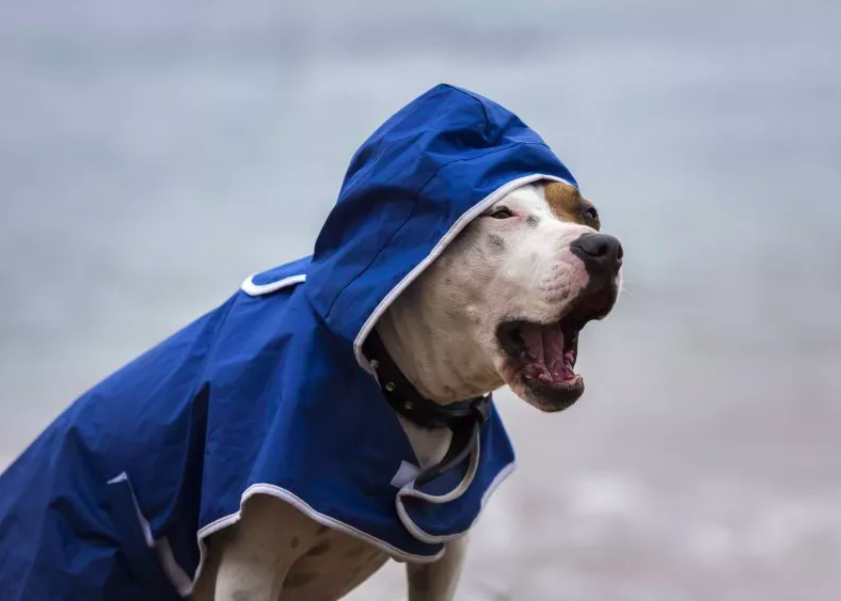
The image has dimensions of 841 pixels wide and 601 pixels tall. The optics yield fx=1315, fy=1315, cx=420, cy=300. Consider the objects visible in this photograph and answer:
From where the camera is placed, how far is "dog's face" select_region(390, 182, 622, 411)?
10.1 ft

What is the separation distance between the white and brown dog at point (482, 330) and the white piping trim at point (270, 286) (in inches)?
13.4

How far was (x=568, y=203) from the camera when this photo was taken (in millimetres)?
3316

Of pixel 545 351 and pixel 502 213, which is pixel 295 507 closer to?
pixel 545 351

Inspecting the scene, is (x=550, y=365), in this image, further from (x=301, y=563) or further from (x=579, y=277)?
(x=301, y=563)

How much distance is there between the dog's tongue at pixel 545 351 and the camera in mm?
3164

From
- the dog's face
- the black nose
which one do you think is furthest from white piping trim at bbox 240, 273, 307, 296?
the black nose

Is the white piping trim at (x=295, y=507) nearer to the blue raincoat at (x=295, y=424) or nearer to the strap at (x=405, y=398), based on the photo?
the blue raincoat at (x=295, y=424)

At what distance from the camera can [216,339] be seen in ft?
11.9

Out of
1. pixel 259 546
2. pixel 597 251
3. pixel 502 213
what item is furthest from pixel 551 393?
pixel 259 546

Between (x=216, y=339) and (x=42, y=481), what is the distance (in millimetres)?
607

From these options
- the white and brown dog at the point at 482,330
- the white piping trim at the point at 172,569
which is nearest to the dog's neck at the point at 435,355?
the white and brown dog at the point at 482,330

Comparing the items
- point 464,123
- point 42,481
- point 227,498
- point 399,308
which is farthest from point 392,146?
point 42,481

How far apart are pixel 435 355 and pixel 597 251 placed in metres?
0.54

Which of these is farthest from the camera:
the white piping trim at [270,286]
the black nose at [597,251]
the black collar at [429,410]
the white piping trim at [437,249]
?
the white piping trim at [270,286]
